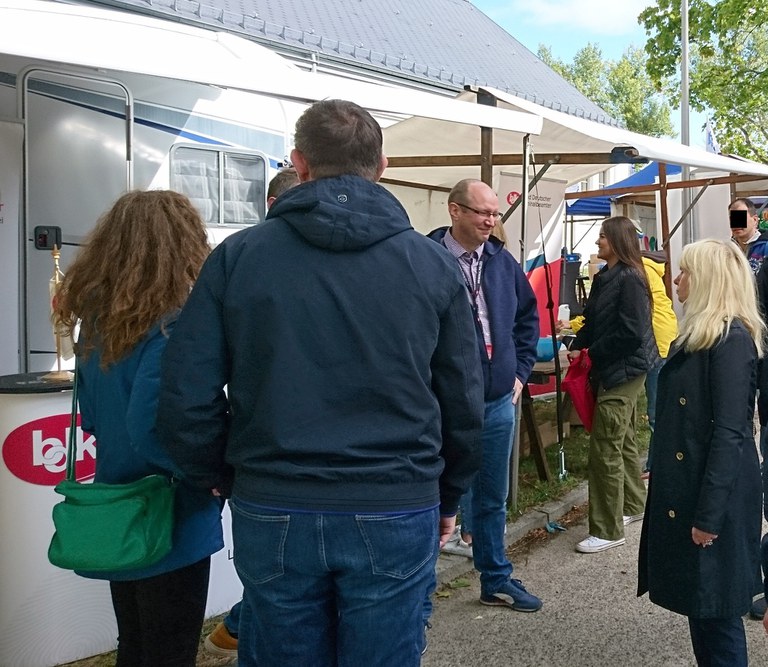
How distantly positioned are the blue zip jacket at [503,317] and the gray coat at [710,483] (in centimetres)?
112

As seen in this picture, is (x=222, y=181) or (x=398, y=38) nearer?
(x=222, y=181)

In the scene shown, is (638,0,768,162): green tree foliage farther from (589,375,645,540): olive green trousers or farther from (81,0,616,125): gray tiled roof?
(589,375,645,540): olive green trousers

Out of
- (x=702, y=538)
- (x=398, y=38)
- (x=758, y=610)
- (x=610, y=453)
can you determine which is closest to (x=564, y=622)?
(x=758, y=610)

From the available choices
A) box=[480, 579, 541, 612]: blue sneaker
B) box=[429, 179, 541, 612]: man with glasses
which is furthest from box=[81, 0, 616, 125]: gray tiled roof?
box=[480, 579, 541, 612]: blue sneaker

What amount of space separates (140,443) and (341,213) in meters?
0.84

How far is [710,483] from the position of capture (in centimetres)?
265

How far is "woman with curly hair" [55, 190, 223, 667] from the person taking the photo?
2195mm

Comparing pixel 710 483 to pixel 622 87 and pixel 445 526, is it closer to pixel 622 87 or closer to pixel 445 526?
pixel 445 526

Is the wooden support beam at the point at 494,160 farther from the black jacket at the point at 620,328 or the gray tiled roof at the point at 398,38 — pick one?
the gray tiled roof at the point at 398,38

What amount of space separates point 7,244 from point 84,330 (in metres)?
3.24

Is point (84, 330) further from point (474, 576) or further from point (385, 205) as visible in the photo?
point (474, 576)

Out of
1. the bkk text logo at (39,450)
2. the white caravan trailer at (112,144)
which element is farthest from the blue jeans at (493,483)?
the bkk text logo at (39,450)

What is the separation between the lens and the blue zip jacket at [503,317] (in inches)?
153

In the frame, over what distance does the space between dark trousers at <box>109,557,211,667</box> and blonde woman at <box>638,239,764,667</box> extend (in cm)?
152
